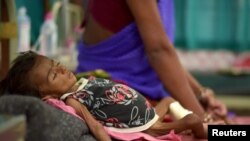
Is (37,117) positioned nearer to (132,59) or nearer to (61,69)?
(61,69)

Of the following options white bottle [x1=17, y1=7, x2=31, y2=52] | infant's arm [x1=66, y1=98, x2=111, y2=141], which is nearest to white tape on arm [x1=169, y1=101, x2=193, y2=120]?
infant's arm [x1=66, y1=98, x2=111, y2=141]

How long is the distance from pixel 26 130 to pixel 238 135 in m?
0.52

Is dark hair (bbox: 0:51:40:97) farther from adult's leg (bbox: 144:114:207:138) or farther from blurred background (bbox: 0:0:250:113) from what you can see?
blurred background (bbox: 0:0:250:113)

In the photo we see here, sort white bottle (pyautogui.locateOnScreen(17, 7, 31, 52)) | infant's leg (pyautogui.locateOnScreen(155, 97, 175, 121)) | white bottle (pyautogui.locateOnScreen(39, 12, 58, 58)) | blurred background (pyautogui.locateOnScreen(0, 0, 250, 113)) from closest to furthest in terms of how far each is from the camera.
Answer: infant's leg (pyautogui.locateOnScreen(155, 97, 175, 121)) → white bottle (pyautogui.locateOnScreen(17, 7, 31, 52)) → white bottle (pyautogui.locateOnScreen(39, 12, 58, 58)) → blurred background (pyautogui.locateOnScreen(0, 0, 250, 113))

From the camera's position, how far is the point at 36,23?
2822mm

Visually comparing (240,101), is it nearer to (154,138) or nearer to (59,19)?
(59,19)

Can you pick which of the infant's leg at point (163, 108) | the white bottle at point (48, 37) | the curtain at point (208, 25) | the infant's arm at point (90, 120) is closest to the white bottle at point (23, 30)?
the white bottle at point (48, 37)

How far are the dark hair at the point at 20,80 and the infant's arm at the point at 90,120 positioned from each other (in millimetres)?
86

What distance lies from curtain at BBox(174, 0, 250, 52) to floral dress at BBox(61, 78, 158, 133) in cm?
A: 331

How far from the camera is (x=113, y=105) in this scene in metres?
1.17

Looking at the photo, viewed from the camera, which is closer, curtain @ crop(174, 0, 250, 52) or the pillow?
the pillow

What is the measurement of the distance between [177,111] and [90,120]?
12.6 inches

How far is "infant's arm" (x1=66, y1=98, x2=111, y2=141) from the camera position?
3.65 feet

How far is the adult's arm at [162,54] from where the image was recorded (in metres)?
1.46
